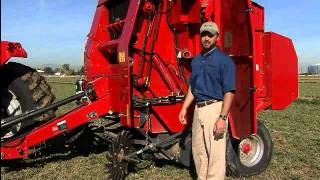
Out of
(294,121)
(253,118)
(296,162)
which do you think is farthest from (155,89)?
(294,121)

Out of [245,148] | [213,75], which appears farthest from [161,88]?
[213,75]

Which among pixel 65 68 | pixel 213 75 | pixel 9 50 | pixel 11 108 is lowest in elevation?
pixel 11 108

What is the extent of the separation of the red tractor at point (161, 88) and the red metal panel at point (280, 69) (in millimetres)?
14

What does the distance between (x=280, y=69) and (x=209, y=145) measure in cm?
239

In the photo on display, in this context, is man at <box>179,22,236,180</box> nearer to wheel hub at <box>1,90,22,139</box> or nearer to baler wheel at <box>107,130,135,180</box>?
baler wheel at <box>107,130,135,180</box>

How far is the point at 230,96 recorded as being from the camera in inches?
174

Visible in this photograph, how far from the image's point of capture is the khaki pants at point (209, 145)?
15.0 ft

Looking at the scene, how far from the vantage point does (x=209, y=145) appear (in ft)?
15.2

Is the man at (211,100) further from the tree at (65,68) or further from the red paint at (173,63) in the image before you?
the tree at (65,68)

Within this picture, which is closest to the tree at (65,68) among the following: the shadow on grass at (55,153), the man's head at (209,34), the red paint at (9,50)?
the shadow on grass at (55,153)

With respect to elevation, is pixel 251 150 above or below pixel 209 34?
below

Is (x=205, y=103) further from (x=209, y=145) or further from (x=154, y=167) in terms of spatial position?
(x=154, y=167)

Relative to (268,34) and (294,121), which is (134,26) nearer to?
(268,34)

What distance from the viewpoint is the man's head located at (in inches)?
173
